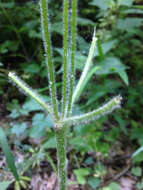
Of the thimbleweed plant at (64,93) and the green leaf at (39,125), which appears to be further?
the green leaf at (39,125)

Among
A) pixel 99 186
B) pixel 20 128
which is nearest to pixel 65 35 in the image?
pixel 20 128

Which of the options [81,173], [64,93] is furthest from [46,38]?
[81,173]

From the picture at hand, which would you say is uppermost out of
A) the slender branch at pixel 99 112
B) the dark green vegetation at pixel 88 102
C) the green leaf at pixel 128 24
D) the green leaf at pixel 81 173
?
the green leaf at pixel 128 24

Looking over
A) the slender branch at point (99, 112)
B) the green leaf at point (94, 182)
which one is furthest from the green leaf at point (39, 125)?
the slender branch at point (99, 112)

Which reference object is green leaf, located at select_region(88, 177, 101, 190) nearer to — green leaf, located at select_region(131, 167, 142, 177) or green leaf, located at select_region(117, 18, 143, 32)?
green leaf, located at select_region(131, 167, 142, 177)

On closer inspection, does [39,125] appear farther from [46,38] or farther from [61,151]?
[46,38]

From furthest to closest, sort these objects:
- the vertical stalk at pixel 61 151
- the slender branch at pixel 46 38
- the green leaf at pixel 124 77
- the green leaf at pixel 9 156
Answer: the green leaf at pixel 124 77, the green leaf at pixel 9 156, the vertical stalk at pixel 61 151, the slender branch at pixel 46 38

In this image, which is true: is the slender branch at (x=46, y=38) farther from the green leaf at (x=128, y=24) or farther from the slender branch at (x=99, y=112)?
the green leaf at (x=128, y=24)

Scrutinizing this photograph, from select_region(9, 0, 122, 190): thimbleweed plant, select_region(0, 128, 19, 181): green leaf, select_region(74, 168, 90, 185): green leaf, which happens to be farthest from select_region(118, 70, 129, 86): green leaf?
select_region(0, 128, 19, 181): green leaf
